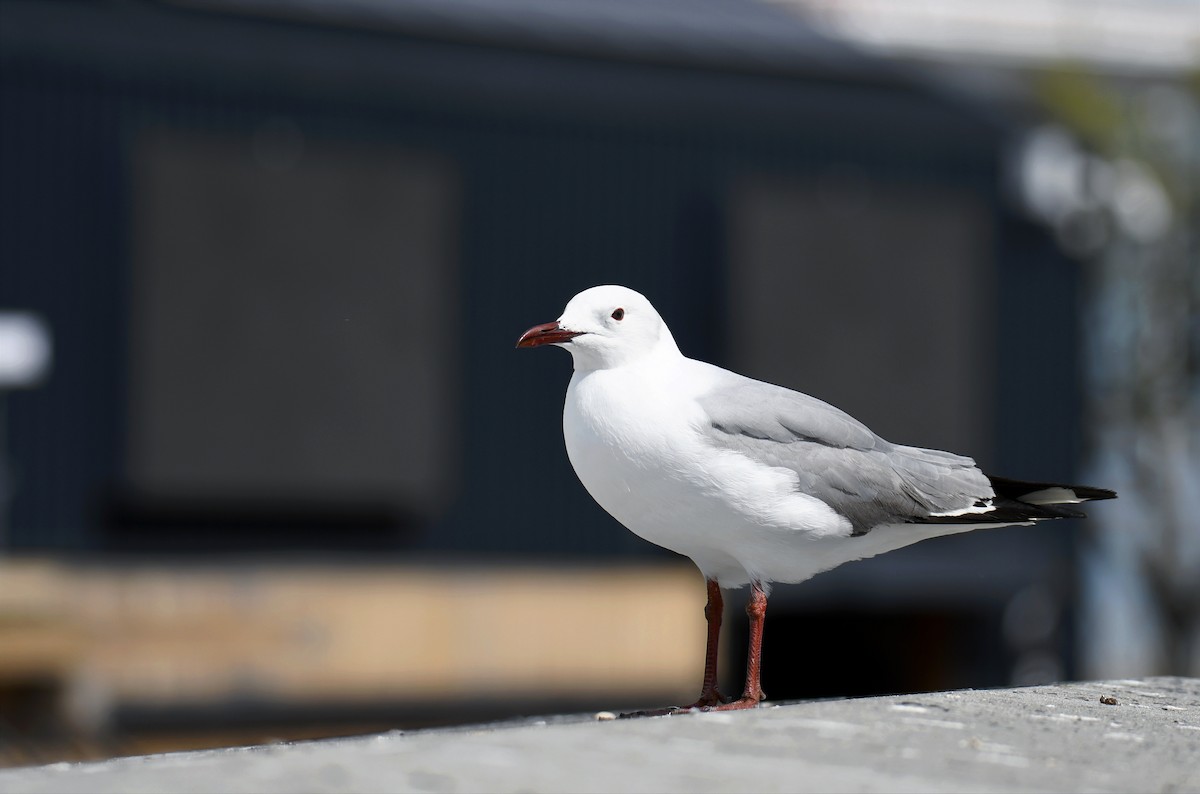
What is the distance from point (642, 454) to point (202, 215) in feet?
31.8

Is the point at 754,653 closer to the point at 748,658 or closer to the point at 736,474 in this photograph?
the point at 748,658

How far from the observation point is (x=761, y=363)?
15.6 m

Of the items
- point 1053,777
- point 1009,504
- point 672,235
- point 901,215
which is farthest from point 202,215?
point 1053,777

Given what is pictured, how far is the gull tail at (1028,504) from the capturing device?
5281mm

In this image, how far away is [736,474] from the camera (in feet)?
16.0

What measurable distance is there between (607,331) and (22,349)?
9.34 m

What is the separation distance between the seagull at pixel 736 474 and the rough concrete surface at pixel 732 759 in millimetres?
465

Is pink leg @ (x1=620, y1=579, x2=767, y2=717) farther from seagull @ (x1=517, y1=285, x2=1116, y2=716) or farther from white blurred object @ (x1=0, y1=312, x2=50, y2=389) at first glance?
white blurred object @ (x1=0, y1=312, x2=50, y2=389)

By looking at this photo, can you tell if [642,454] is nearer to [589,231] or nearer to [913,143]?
[589,231]

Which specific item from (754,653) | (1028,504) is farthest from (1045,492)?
(754,653)

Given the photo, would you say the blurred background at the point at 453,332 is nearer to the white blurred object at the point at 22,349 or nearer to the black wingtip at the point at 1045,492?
the white blurred object at the point at 22,349

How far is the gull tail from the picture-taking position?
528 centimetres

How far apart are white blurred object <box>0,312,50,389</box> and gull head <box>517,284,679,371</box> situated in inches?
362

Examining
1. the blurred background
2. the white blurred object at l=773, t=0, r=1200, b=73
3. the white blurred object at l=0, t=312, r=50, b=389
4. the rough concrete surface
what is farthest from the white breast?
the white blurred object at l=773, t=0, r=1200, b=73
